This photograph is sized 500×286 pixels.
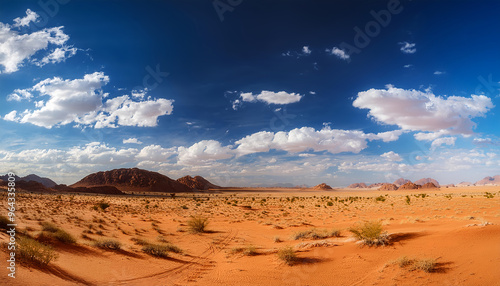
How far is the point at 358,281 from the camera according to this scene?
7578 millimetres

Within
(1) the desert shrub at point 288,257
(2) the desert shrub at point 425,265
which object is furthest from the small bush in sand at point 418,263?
(1) the desert shrub at point 288,257

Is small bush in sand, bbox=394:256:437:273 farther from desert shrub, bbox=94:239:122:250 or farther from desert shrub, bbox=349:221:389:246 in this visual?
desert shrub, bbox=94:239:122:250

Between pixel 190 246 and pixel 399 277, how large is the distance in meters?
10.1

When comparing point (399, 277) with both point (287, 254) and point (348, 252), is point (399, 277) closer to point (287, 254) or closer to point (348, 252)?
point (348, 252)

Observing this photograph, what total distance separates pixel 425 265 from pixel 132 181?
12989 centimetres

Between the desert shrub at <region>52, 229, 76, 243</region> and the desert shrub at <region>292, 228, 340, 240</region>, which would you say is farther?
the desert shrub at <region>292, 228, 340, 240</region>

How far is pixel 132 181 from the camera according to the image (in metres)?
121

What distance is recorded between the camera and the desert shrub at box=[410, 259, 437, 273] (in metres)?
7.36

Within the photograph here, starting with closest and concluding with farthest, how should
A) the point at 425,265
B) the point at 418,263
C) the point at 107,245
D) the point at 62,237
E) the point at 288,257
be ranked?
the point at 425,265 → the point at 418,263 → the point at 288,257 → the point at 62,237 → the point at 107,245

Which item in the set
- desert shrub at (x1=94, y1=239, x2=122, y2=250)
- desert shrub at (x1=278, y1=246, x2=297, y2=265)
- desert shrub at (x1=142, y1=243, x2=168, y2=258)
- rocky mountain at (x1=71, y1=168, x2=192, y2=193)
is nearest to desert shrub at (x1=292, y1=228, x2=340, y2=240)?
desert shrub at (x1=278, y1=246, x2=297, y2=265)

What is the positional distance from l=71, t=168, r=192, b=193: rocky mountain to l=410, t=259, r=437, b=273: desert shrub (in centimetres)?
11687

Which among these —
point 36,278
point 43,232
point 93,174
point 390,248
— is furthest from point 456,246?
point 93,174

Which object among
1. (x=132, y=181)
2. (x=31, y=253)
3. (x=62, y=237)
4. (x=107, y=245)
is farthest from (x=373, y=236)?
(x=132, y=181)

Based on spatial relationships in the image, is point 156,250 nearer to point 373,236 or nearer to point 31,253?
point 31,253
